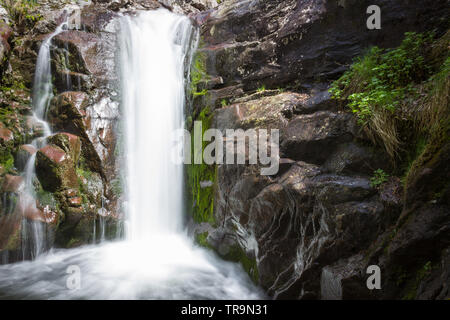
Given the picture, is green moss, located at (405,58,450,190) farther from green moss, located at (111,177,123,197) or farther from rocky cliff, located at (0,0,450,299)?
green moss, located at (111,177,123,197)

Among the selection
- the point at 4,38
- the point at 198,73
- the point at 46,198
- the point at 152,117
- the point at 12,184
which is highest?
the point at 4,38

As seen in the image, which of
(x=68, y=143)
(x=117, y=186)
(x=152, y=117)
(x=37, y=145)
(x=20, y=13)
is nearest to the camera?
→ (x=68, y=143)

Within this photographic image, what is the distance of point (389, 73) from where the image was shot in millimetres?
3355

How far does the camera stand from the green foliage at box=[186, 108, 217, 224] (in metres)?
5.20

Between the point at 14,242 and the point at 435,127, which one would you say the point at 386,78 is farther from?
the point at 14,242

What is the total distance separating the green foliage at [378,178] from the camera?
289 centimetres

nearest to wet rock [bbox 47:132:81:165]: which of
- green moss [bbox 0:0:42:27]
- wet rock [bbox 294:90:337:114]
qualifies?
green moss [bbox 0:0:42:27]

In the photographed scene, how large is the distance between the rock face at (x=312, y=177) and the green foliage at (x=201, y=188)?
221 millimetres

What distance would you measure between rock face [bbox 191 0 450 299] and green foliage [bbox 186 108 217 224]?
8.7 inches

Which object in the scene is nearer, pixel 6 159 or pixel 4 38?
pixel 6 159

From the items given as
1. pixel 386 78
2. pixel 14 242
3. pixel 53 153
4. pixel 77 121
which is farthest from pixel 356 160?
pixel 14 242

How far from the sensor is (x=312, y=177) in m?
3.34

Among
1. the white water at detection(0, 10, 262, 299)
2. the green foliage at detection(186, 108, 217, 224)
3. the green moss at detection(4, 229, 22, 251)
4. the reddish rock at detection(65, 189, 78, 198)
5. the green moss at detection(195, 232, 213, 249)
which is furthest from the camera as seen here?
the reddish rock at detection(65, 189, 78, 198)

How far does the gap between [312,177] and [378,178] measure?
75 centimetres
